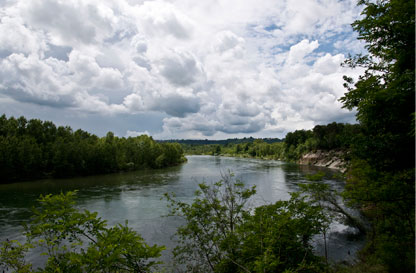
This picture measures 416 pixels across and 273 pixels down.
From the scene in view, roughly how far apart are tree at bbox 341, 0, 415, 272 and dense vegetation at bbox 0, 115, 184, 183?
57025mm

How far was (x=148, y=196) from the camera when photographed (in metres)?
32.2

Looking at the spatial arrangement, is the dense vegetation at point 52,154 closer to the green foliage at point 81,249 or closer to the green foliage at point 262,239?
the green foliage at point 262,239

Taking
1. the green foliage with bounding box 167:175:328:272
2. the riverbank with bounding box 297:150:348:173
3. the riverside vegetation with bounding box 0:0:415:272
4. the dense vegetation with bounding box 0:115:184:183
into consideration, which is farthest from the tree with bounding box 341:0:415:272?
the riverbank with bounding box 297:150:348:173

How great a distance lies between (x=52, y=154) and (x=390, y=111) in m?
64.9

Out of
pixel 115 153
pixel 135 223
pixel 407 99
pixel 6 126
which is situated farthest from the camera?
pixel 115 153

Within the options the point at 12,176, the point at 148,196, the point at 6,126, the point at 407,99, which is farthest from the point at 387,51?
the point at 6,126

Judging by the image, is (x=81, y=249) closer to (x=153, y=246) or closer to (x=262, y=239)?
(x=153, y=246)

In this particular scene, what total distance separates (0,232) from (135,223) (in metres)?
9.69

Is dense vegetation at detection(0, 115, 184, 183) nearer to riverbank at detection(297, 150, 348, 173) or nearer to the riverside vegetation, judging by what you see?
the riverside vegetation

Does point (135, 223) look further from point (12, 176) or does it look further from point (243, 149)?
point (243, 149)

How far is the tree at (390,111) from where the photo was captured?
7.54 meters

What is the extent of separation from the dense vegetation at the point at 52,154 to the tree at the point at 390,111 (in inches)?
2245

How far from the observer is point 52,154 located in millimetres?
57062

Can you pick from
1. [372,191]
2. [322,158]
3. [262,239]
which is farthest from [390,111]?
[322,158]
